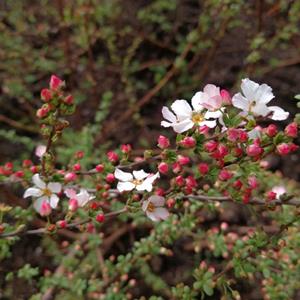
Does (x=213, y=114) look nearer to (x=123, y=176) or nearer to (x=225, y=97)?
(x=225, y=97)

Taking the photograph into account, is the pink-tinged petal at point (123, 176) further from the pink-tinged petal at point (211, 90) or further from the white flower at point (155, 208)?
the pink-tinged petal at point (211, 90)

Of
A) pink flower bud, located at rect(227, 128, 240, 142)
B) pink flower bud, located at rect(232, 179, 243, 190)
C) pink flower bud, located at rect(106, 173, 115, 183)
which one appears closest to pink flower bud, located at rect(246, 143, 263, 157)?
pink flower bud, located at rect(227, 128, 240, 142)

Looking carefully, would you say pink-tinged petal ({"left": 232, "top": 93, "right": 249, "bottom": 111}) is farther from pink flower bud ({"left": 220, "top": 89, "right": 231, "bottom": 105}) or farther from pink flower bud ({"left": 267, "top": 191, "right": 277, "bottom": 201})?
pink flower bud ({"left": 267, "top": 191, "right": 277, "bottom": 201})

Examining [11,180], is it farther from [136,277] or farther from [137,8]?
[137,8]

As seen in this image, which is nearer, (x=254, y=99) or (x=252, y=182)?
(x=254, y=99)

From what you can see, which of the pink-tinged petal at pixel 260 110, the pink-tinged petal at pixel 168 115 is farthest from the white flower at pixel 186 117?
the pink-tinged petal at pixel 260 110

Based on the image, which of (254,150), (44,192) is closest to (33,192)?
(44,192)

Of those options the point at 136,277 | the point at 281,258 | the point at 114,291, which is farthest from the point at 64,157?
the point at 281,258
